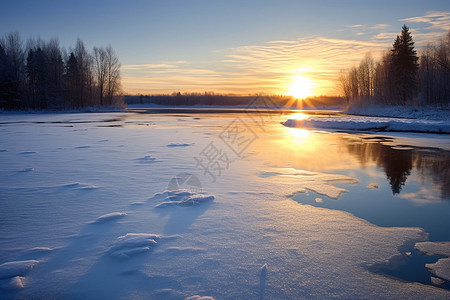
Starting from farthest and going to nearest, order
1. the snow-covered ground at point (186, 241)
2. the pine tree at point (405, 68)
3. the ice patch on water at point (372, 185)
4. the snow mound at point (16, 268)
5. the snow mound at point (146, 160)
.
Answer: the pine tree at point (405, 68) → the snow mound at point (146, 160) → the ice patch on water at point (372, 185) → the snow mound at point (16, 268) → the snow-covered ground at point (186, 241)

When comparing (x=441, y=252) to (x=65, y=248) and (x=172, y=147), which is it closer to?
(x=65, y=248)

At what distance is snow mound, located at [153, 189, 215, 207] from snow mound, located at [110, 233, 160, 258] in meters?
1.10

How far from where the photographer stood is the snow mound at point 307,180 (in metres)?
Answer: 5.09

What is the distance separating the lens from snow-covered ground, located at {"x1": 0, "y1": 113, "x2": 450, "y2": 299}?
2283mm

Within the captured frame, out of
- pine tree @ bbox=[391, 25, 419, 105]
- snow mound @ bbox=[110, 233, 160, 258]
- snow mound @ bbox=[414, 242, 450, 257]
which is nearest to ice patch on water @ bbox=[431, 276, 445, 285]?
snow mound @ bbox=[414, 242, 450, 257]

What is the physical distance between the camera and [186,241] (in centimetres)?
310

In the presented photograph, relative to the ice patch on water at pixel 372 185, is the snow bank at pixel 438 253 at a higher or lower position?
lower

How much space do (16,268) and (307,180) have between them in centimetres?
491

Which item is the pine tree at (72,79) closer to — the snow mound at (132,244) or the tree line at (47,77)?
the tree line at (47,77)

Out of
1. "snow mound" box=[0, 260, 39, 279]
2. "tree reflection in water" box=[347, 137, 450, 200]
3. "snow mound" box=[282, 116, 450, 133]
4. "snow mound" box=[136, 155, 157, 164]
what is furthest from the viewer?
"snow mound" box=[282, 116, 450, 133]

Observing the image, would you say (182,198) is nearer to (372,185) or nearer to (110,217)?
(110,217)

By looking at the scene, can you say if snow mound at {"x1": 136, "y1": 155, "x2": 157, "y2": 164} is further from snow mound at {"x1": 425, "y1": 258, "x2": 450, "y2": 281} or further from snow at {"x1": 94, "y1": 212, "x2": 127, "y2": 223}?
snow mound at {"x1": 425, "y1": 258, "x2": 450, "y2": 281}

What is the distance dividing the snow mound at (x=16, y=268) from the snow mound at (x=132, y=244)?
69 cm

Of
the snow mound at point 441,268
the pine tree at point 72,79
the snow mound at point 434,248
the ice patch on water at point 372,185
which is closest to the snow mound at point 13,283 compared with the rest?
the snow mound at point 441,268
